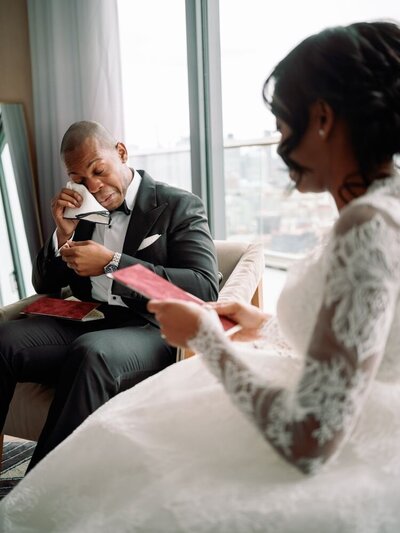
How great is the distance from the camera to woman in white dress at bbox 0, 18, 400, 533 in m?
0.85

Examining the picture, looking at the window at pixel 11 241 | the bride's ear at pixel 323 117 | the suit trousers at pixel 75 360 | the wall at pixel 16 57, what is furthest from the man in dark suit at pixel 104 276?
the wall at pixel 16 57

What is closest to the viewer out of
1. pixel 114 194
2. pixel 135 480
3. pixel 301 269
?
pixel 135 480

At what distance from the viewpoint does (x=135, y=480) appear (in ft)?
3.24

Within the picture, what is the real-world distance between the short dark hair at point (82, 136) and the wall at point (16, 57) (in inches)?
57.8

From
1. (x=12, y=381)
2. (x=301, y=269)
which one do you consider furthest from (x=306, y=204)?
(x=301, y=269)

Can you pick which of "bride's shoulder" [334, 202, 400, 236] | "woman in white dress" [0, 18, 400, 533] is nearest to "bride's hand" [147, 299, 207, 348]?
"woman in white dress" [0, 18, 400, 533]

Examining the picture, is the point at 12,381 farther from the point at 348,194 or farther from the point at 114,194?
the point at 348,194

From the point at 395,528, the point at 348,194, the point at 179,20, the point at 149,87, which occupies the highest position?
the point at 179,20

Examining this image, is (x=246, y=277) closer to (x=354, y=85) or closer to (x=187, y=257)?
(x=187, y=257)

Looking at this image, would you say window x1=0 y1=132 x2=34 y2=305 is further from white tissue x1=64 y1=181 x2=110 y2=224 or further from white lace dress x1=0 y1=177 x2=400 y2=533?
white lace dress x1=0 y1=177 x2=400 y2=533

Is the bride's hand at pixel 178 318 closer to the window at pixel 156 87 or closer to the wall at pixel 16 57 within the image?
the window at pixel 156 87

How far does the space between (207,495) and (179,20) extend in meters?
2.76

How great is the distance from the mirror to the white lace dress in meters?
2.49

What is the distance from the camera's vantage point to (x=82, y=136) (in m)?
2.18
